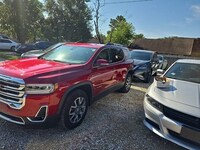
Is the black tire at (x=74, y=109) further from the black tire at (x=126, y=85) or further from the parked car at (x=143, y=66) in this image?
the parked car at (x=143, y=66)

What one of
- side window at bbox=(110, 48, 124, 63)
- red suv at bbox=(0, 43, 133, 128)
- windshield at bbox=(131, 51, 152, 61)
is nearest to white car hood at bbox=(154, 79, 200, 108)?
red suv at bbox=(0, 43, 133, 128)

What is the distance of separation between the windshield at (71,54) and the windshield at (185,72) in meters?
2.07

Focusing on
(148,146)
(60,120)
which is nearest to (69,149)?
(60,120)

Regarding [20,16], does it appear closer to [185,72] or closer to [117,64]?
[117,64]

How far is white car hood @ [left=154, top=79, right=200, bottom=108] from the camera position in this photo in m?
3.50

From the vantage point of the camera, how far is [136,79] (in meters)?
9.38

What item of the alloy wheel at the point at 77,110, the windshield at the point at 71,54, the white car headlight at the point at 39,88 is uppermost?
the windshield at the point at 71,54

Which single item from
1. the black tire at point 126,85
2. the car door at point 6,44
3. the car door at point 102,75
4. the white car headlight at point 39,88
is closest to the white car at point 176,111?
the car door at point 102,75

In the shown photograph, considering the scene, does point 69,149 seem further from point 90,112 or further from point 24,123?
point 90,112

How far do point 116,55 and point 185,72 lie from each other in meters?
1.97

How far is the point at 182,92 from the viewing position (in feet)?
12.6

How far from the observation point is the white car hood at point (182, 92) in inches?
138

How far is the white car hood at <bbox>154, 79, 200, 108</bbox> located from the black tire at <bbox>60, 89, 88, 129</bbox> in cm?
150

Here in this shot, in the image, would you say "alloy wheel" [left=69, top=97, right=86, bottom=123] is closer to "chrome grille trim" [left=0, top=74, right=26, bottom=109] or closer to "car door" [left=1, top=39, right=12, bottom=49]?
"chrome grille trim" [left=0, top=74, right=26, bottom=109]
